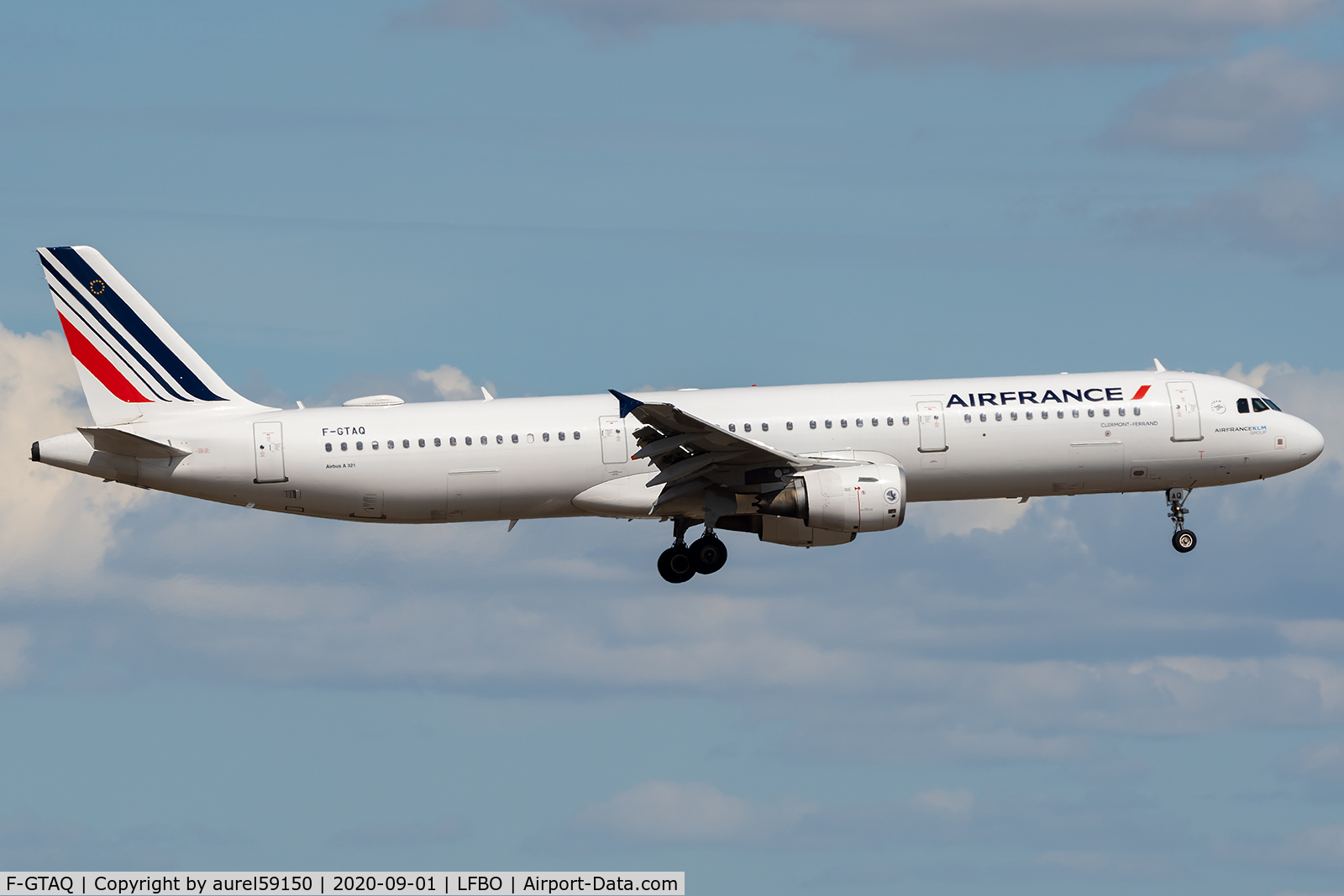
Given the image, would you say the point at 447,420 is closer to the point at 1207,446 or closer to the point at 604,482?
the point at 604,482

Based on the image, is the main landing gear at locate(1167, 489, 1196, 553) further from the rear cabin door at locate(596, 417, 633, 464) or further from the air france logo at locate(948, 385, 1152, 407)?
the rear cabin door at locate(596, 417, 633, 464)

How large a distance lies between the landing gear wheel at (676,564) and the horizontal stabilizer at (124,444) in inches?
557

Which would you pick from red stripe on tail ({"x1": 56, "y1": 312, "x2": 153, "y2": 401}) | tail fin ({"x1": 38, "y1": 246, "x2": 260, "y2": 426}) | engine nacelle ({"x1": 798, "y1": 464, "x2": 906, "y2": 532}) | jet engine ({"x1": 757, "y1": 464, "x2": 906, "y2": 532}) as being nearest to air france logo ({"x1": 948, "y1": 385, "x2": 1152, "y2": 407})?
jet engine ({"x1": 757, "y1": 464, "x2": 906, "y2": 532})

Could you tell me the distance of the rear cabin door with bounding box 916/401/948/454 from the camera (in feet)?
167

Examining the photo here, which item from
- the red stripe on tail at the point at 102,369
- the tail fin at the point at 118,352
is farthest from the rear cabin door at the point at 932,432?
the red stripe on tail at the point at 102,369

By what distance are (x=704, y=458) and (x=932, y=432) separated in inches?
264

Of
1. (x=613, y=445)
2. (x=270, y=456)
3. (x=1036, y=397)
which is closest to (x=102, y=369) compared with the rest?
(x=270, y=456)

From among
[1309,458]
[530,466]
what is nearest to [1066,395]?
[1309,458]

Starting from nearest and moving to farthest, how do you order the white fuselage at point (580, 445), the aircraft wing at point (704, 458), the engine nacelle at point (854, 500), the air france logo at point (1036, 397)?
1. the aircraft wing at point (704, 458)
2. the engine nacelle at point (854, 500)
3. the white fuselage at point (580, 445)
4. the air france logo at point (1036, 397)

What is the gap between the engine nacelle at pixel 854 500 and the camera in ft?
161

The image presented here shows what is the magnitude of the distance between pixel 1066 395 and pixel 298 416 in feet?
73.1

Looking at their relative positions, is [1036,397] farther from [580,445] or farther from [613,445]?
[580,445]

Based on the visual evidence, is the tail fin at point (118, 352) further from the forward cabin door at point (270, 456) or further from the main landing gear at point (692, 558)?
the main landing gear at point (692, 558)

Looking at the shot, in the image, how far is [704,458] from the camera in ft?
163
